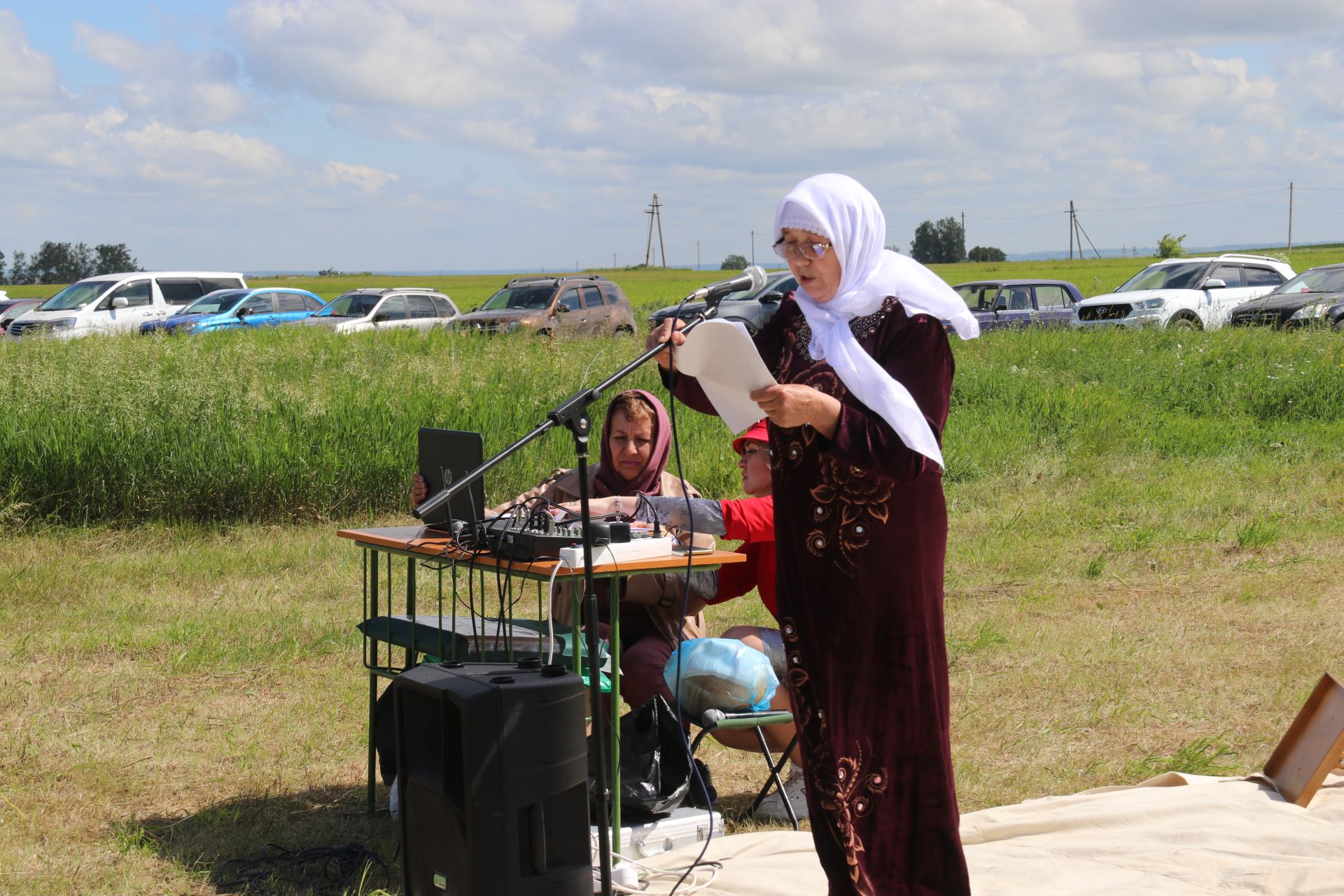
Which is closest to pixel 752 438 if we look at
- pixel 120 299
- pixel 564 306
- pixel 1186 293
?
pixel 1186 293

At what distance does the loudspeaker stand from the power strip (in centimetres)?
49

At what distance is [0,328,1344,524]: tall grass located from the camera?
9078 mm

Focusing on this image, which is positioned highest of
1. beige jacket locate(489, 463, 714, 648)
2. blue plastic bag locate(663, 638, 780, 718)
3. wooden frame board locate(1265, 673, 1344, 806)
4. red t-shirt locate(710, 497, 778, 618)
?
red t-shirt locate(710, 497, 778, 618)

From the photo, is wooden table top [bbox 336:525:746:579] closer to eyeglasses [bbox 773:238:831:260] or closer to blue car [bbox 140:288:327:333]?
eyeglasses [bbox 773:238:831:260]

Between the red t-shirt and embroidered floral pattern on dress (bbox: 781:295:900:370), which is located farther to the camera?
the red t-shirt

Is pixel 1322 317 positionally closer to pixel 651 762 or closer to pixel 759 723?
pixel 759 723

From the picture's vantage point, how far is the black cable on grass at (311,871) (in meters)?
3.84

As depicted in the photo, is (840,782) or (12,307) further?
(12,307)

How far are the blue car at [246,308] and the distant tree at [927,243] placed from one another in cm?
6592

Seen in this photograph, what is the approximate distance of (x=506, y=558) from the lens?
3867mm

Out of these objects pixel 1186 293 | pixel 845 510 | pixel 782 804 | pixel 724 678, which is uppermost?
pixel 1186 293

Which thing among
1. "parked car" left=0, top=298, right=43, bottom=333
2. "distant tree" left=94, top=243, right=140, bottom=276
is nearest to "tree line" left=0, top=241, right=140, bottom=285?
"distant tree" left=94, top=243, right=140, bottom=276

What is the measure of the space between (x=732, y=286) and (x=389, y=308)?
19.8 metres

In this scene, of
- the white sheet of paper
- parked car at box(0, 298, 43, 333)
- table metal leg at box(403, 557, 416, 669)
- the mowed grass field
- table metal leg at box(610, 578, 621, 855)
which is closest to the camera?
the white sheet of paper
